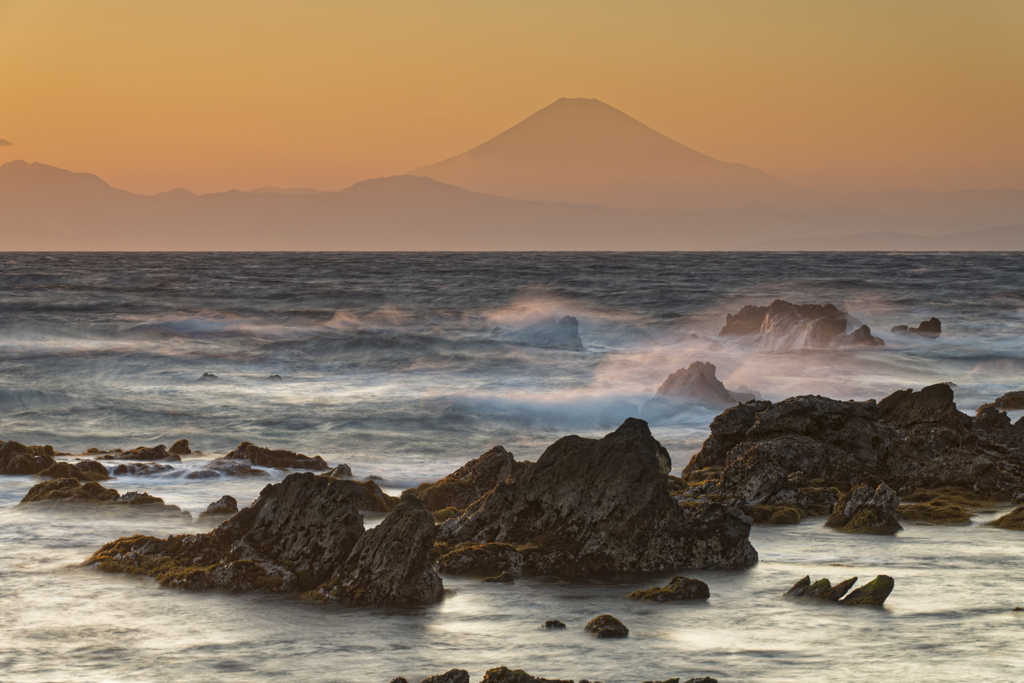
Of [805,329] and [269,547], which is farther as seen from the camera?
[805,329]

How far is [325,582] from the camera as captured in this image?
1310 cm

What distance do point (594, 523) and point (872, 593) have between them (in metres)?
3.82

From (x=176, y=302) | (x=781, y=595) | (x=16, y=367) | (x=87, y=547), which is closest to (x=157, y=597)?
(x=87, y=547)

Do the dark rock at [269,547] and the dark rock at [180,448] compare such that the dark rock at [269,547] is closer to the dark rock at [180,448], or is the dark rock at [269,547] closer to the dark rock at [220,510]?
the dark rock at [220,510]

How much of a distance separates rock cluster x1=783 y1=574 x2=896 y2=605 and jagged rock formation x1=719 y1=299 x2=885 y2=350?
38663 millimetres

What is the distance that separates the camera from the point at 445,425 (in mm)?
32812

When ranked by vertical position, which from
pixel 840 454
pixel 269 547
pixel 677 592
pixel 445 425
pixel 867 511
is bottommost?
pixel 445 425

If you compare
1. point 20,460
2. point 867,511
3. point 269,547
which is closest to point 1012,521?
point 867,511

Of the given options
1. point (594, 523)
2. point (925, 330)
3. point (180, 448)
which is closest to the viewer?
point (594, 523)

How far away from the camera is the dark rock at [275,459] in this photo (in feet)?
74.3

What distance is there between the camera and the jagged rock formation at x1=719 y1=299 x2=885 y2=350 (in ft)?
167

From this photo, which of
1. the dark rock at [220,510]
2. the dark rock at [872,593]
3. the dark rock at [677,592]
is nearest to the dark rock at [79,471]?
the dark rock at [220,510]

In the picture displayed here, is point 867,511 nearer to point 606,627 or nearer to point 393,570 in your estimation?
point 606,627

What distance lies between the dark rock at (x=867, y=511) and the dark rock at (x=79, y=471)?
1363 centimetres
